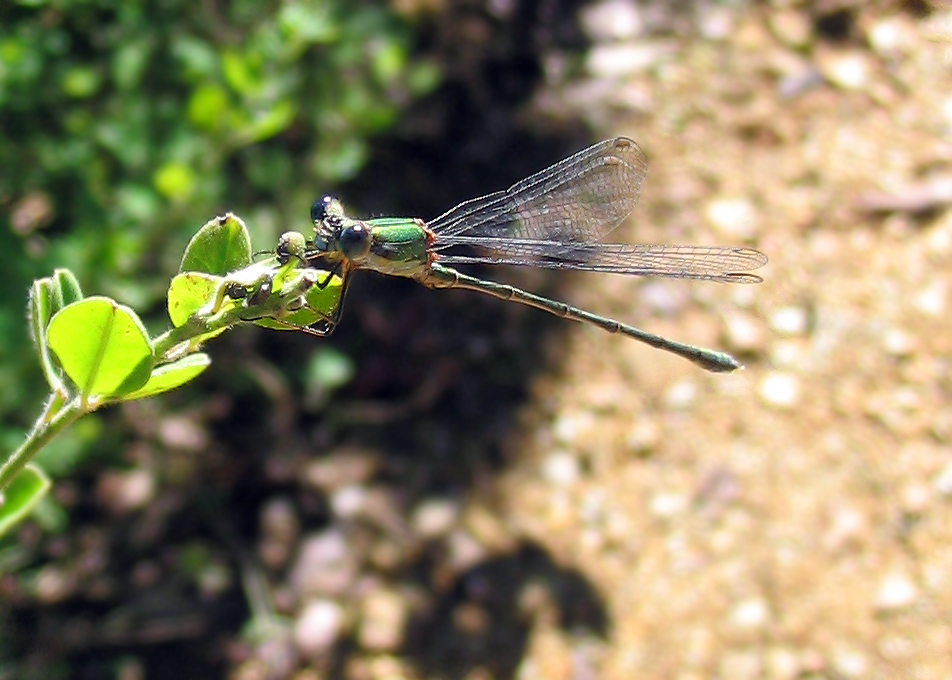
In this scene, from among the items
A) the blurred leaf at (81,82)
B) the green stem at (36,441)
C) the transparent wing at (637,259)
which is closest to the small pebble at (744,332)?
the transparent wing at (637,259)

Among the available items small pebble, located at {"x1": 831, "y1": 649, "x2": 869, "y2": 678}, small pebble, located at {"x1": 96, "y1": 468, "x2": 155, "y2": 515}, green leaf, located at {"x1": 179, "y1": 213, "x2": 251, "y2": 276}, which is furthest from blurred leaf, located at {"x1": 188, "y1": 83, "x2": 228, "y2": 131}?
small pebble, located at {"x1": 831, "y1": 649, "x2": 869, "y2": 678}

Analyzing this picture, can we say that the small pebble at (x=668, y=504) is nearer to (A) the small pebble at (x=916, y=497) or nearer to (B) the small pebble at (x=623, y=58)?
(A) the small pebble at (x=916, y=497)

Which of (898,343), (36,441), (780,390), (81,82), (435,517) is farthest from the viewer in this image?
(898,343)

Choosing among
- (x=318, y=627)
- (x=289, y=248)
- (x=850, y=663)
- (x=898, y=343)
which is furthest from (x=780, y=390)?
(x=289, y=248)

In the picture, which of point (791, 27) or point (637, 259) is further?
point (791, 27)

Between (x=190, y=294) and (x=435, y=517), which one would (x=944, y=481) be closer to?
(x=435, y=517)

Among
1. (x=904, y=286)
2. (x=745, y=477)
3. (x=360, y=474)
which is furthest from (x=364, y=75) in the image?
(x=904, y=286)
